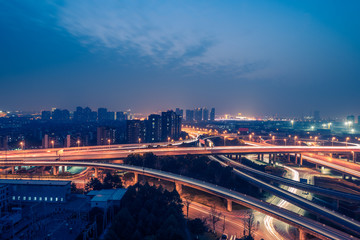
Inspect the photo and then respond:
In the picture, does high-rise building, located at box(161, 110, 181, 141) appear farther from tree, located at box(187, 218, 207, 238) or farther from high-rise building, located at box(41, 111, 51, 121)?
high-rise building, located at box(41, 111, 51, 121)

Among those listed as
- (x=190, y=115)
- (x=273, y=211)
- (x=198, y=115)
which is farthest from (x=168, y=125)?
(x=198, y=115)

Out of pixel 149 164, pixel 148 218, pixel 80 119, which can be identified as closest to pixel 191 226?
pixel 148 218

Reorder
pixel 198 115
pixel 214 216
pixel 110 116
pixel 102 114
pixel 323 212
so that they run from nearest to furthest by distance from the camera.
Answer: pixel 323 212, pixel 214 216, pixel 102 114, pixel 110 116, pixel 198 115

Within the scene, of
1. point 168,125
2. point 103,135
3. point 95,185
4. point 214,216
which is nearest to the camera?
point 214,216

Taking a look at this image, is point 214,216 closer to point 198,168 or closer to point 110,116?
point 198,168

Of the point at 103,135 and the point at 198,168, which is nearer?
the point at 198,168

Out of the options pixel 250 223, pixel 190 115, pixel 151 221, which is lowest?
pixel 250 223

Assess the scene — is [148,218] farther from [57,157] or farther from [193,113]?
[193,113]
